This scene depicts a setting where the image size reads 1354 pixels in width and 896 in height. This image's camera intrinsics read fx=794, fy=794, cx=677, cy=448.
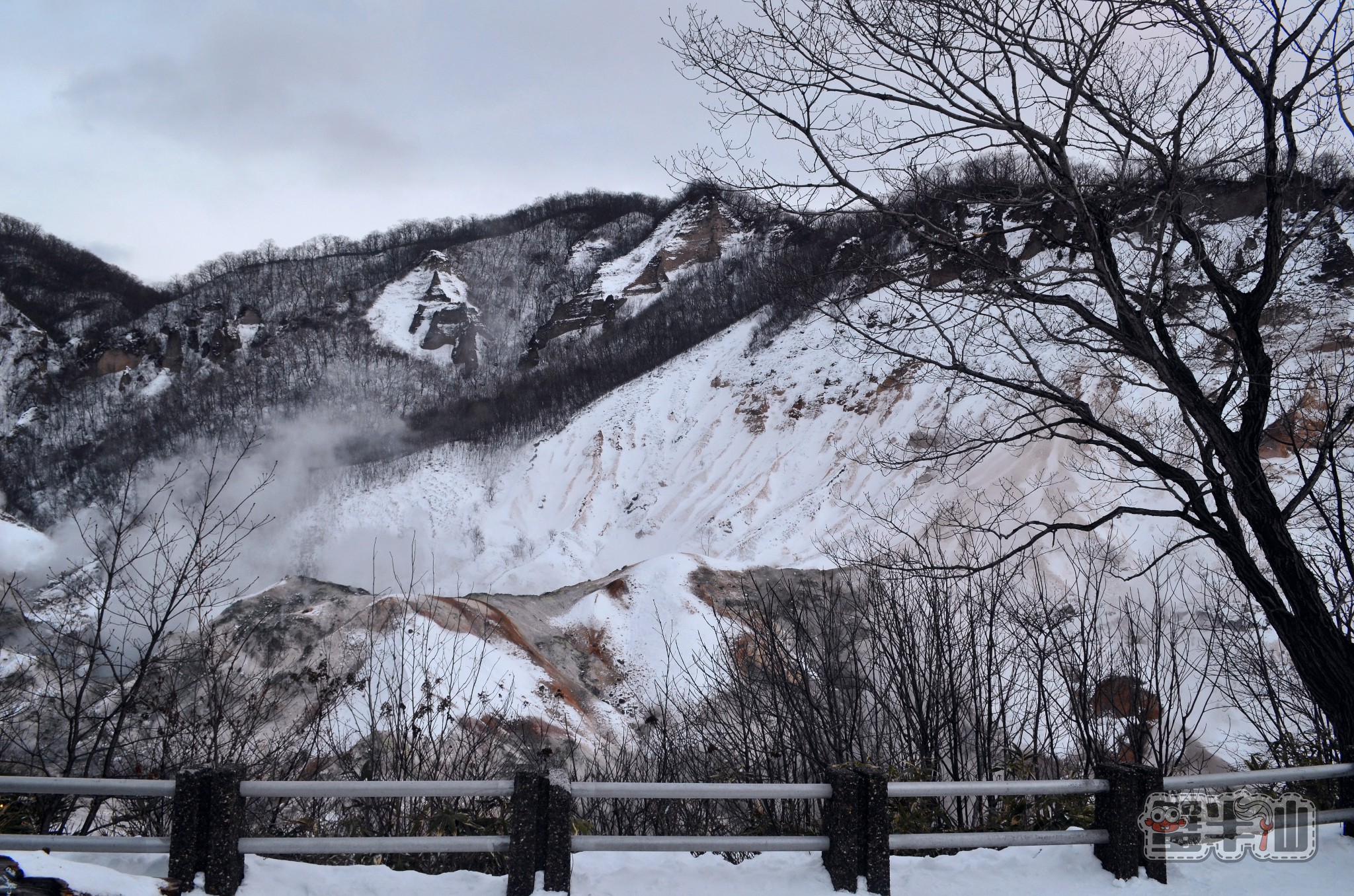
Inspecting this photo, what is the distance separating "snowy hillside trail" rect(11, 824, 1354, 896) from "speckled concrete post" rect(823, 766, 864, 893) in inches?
4.0

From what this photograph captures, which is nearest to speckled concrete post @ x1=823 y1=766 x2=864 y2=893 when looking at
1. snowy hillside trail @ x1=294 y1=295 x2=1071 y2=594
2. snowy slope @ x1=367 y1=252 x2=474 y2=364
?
snowy hillside trail @ x1=294 y1=295 x2=1071 y2=594

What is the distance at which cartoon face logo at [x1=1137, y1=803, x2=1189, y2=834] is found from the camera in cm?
400

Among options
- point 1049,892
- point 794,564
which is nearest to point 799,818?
point 1049,892

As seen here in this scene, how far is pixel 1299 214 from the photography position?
584 centimetres

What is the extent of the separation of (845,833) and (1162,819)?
70.1 inches

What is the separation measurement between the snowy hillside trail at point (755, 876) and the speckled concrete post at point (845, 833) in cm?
10

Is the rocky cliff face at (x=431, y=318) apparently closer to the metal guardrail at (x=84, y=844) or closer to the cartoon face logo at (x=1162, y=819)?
the metal guardrail at (x=84, y=844)

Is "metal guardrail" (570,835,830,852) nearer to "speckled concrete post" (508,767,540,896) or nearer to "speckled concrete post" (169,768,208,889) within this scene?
"speckled concrete post" (508,767,540,896)

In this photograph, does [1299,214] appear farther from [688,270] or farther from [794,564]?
[688,270]

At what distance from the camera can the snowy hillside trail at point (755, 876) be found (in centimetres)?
340

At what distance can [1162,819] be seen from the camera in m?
4.07

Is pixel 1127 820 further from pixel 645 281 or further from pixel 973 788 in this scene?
pixel 645 281

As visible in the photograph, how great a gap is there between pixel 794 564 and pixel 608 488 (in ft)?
55.4

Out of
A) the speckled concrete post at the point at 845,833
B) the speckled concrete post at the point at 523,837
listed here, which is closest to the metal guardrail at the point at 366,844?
the speckled concrete post at the point at 523,837
